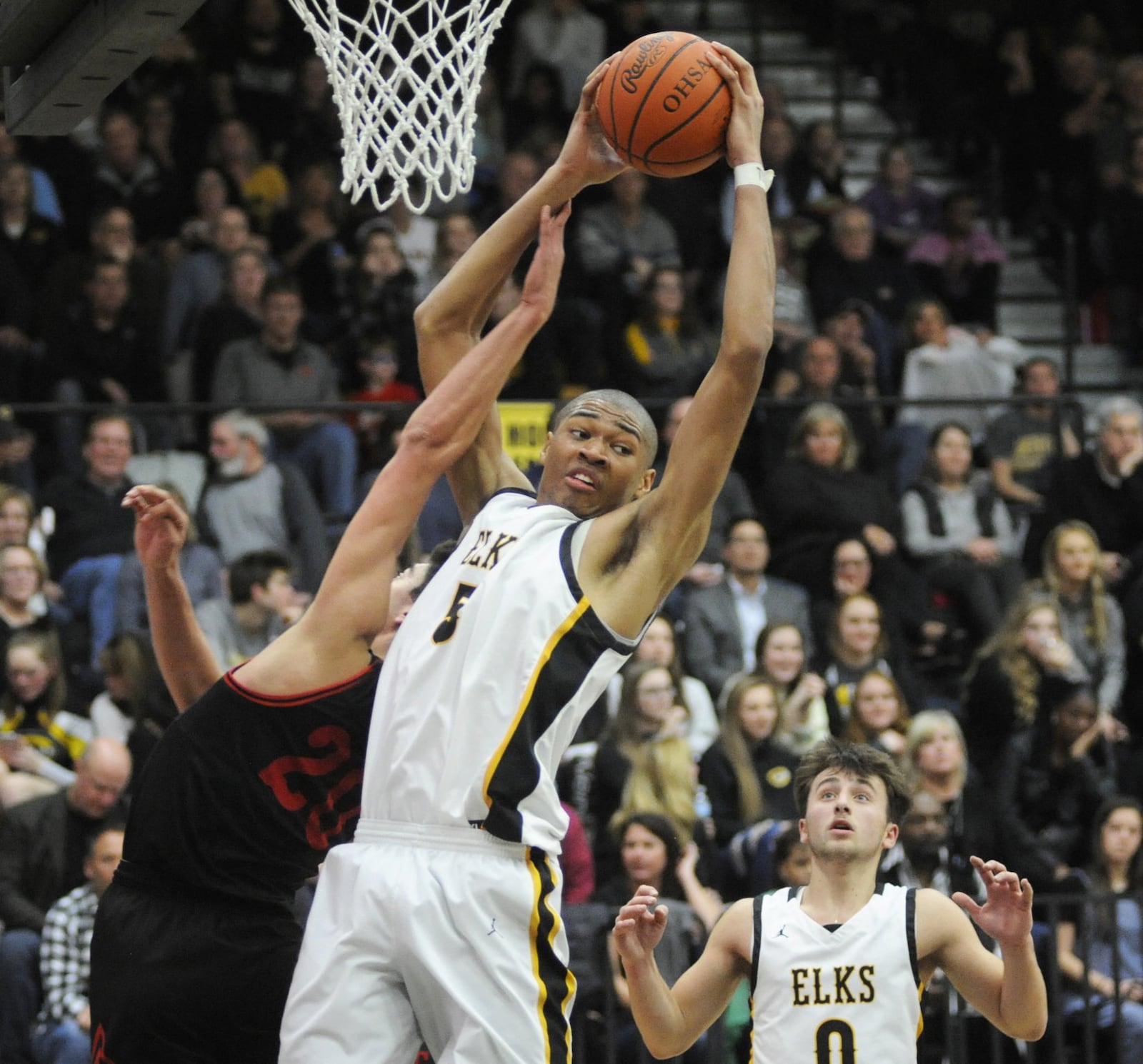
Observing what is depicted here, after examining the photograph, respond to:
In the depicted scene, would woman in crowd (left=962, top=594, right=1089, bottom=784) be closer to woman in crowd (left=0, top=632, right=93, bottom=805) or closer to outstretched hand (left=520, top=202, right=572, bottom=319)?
woman in crowd (left=0, top=632, right=93, bottom=805)

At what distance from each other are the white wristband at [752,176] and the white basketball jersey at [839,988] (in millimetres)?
1934

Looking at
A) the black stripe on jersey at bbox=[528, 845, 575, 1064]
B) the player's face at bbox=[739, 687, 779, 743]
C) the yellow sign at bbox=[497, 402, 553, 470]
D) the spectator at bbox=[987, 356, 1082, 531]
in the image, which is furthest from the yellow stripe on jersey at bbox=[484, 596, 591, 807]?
the spectator at bbox=[987, 356, 1082, 531]

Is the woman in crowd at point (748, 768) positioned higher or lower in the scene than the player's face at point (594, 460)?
lower

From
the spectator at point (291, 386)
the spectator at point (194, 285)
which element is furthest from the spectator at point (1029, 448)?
the spectator at point (194, 285)

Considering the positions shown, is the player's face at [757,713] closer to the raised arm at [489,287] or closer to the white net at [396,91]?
the white net at [396,91]

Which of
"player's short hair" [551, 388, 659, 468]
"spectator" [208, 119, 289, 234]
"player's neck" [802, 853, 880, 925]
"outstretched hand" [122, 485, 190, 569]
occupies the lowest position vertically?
"player's neck" [802, 853, 880, 925]

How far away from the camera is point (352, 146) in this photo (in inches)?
241

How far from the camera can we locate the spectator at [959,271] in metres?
13.8

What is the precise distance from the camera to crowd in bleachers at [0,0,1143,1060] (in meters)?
9.30

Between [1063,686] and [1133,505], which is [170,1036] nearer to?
[1063,686]

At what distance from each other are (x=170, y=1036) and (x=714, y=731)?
208 inches

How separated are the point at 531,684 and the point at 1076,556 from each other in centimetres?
682

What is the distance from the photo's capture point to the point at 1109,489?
11461mm

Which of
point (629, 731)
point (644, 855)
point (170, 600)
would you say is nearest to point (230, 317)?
point (629, 731)
